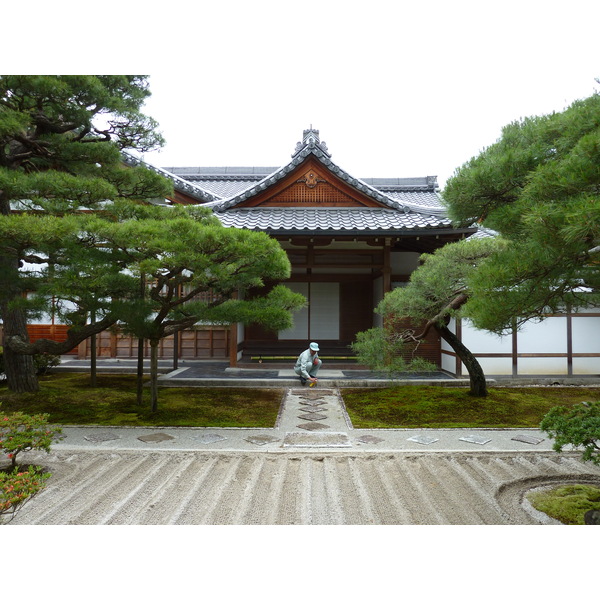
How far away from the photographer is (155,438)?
5391 millimetres

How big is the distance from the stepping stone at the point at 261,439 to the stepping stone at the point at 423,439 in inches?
73.8

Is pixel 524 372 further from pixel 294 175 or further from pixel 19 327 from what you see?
pixel 19 327

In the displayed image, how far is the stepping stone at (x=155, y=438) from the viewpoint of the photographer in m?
5.28

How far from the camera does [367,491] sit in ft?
12.6

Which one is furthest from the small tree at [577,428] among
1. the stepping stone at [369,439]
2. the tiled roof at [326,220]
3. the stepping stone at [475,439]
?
the tiled roof at [326,220]

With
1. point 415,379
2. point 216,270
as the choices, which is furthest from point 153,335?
point 415,379

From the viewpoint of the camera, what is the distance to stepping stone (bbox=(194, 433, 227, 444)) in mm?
5293

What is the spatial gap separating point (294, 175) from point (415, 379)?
6.42 m

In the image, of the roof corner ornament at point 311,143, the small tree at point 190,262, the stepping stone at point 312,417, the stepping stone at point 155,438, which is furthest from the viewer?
the roof corner ornament at point 311,143

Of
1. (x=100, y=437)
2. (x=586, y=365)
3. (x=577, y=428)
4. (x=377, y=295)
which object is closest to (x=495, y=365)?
(x=586, y=365)

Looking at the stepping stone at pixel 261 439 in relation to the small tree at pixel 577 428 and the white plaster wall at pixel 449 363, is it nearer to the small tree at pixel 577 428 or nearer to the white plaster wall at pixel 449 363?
the small tree at pixel 577 428

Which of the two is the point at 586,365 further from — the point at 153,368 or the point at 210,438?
the point at 153,368

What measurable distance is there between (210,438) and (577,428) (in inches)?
165

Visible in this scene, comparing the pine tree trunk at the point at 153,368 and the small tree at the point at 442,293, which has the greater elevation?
the small tree at the point at 442,293
